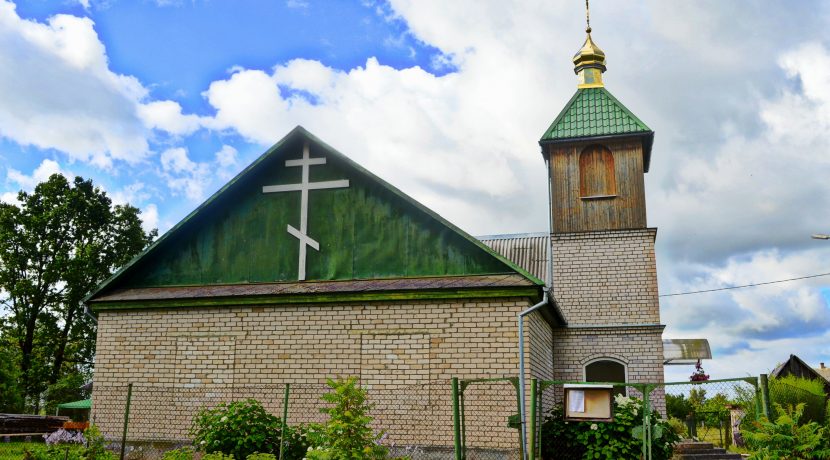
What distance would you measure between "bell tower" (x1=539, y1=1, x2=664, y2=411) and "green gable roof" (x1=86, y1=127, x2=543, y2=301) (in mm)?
6193

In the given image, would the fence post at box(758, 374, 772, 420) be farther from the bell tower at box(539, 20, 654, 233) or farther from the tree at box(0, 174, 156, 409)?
the tree at box(0, 174, 156, 409)

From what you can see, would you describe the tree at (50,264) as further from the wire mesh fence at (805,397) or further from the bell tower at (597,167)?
the wire mesh fence at (805,397)

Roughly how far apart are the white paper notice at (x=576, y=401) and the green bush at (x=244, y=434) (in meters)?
3.71

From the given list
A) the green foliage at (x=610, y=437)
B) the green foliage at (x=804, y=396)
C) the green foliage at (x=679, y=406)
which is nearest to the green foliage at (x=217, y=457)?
the green foliage at (x=610, y=437)

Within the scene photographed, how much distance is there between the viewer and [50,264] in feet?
102

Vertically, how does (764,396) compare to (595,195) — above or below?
below

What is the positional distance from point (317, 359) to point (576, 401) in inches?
→ 178

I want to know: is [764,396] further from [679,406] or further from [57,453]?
[679,406]

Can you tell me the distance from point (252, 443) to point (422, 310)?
11.4 ft

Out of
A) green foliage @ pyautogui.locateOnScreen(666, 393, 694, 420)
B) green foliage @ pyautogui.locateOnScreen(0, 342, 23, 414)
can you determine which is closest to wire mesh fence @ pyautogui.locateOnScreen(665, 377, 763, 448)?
green foliage @ pyautogui.locateOnScreen(666, 393, 694, 420)

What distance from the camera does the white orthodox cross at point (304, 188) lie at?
43.2 feet

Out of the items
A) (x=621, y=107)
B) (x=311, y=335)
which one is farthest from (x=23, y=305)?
(x=621, y=107)

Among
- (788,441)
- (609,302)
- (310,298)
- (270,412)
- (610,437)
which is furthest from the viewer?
(609,302)

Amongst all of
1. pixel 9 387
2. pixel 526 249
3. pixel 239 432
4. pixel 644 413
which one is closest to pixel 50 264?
pixel 9 387
